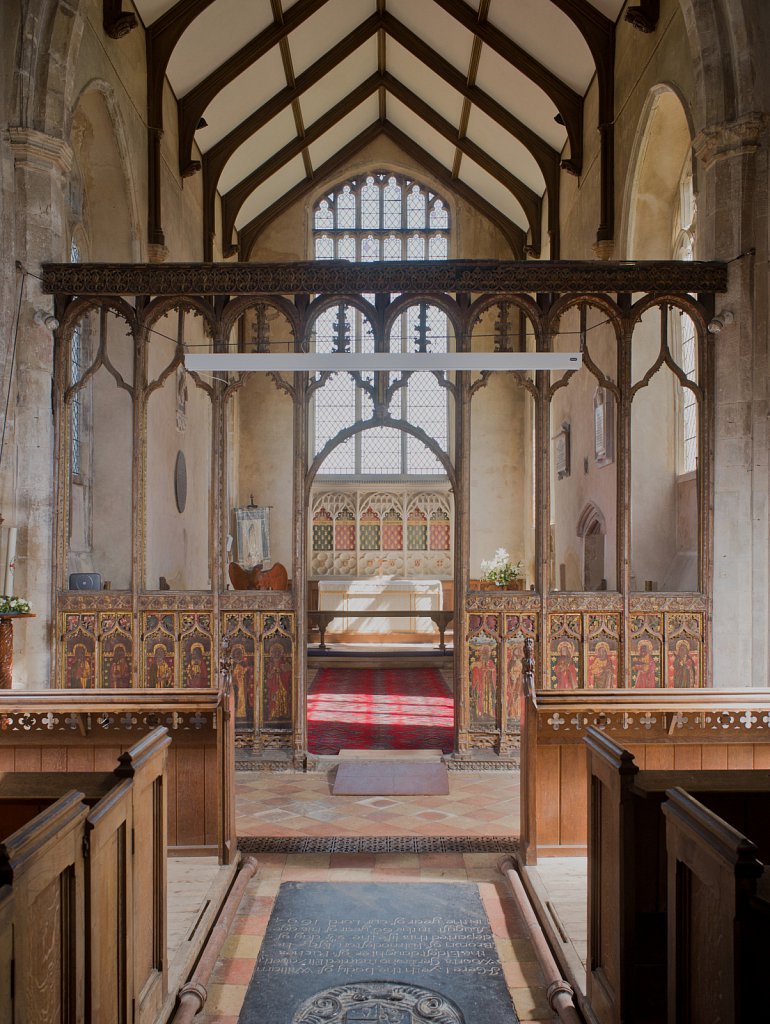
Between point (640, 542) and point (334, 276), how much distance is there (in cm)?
395

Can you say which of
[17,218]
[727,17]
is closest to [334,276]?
[17,218]

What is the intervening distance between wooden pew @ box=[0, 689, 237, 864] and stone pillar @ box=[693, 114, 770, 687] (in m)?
3.69

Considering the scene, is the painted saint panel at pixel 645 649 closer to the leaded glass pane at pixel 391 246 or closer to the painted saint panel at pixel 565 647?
the painted saint panel at pixel 565 647

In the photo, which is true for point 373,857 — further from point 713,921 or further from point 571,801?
point 713,921

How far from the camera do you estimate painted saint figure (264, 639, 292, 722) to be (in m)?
6.59

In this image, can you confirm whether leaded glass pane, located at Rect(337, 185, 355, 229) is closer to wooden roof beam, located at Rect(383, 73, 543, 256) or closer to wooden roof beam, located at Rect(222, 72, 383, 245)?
wooden roof beam, located at Rect(222, 72, 383, 245)

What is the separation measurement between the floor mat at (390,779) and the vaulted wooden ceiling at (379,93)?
5819 mm

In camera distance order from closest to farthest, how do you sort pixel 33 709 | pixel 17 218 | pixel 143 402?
1. pixel 33 709
2. pixel 17 218
3. pixel 143 402

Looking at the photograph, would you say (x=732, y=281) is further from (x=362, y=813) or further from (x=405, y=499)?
(x=405, y=499)

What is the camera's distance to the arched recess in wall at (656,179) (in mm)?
8242

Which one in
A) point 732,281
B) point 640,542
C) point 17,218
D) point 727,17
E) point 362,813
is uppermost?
point 727,17

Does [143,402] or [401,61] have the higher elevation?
[401,61]

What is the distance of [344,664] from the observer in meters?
11.3

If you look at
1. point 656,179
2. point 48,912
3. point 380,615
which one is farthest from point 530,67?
point 48,912
